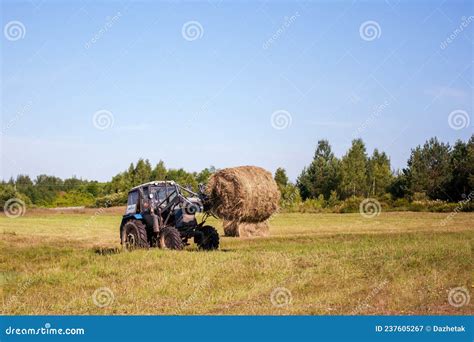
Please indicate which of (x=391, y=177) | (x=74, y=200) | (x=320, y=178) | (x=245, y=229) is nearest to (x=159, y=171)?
(x=74, y=200)

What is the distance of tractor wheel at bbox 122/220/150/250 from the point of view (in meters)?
17.2

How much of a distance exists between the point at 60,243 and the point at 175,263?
419 inches

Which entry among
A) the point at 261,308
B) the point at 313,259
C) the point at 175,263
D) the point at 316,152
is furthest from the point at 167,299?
the point at 316,152

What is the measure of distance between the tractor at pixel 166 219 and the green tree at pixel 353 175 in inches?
1560

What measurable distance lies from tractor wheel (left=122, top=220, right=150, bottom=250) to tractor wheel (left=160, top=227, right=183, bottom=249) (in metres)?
0.67

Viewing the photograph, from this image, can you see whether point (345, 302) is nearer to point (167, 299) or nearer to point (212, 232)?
point (167, 299)

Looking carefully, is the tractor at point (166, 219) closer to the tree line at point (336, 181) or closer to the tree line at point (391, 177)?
the tree line at point (336, 181)

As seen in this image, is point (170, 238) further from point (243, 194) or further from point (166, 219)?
point (243, 194)

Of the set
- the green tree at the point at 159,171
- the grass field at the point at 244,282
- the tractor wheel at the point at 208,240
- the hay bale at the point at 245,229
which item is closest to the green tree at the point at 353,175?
the green tree at the point at 159,171

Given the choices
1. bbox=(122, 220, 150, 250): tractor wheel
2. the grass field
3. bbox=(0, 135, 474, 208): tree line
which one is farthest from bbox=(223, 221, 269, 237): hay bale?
bbox=(0, 135, 474, 208): tree line

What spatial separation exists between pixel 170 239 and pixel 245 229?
6361 millimetres

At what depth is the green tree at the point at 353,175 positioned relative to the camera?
5591cm

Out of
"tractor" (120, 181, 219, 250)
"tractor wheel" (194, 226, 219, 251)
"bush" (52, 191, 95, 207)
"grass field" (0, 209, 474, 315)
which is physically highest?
"bush" (52, 191, 95, 207)

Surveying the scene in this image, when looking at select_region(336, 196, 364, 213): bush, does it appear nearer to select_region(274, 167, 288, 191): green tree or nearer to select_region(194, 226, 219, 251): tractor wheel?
select_region(274, 167, 288, 191): green tree
